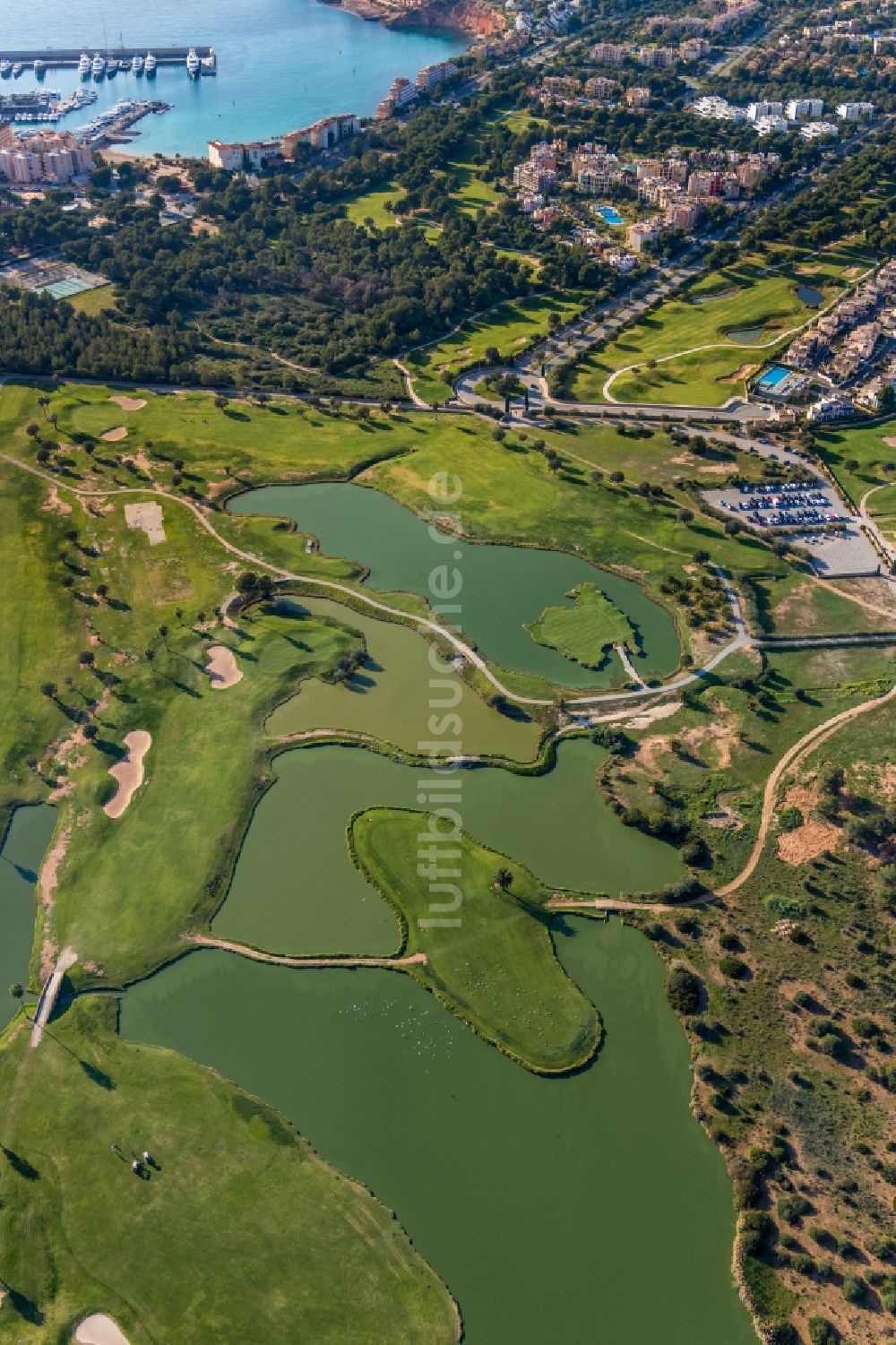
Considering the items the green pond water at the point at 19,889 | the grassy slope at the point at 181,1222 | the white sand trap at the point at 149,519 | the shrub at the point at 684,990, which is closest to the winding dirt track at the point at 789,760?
the shrub at the point at 684,990

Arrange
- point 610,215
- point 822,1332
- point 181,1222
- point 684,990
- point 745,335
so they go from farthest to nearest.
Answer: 1. point 610,215
2. point 745,335
3. point 684,990
4. point 181,1222
5. point 822,1332

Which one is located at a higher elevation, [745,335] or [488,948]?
[745,335]

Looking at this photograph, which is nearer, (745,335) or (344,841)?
(344,841)

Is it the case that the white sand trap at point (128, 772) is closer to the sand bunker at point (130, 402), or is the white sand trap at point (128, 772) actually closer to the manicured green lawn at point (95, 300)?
the sand bunker at point (130, 402)

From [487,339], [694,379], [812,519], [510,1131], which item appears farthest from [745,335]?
[510,1131]

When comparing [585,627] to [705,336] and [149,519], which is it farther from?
[705,336]

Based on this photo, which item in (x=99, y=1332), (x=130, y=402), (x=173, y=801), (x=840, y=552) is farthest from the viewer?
(x=130, y=402)

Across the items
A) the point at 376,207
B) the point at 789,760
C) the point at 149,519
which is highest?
the point at 376,207
